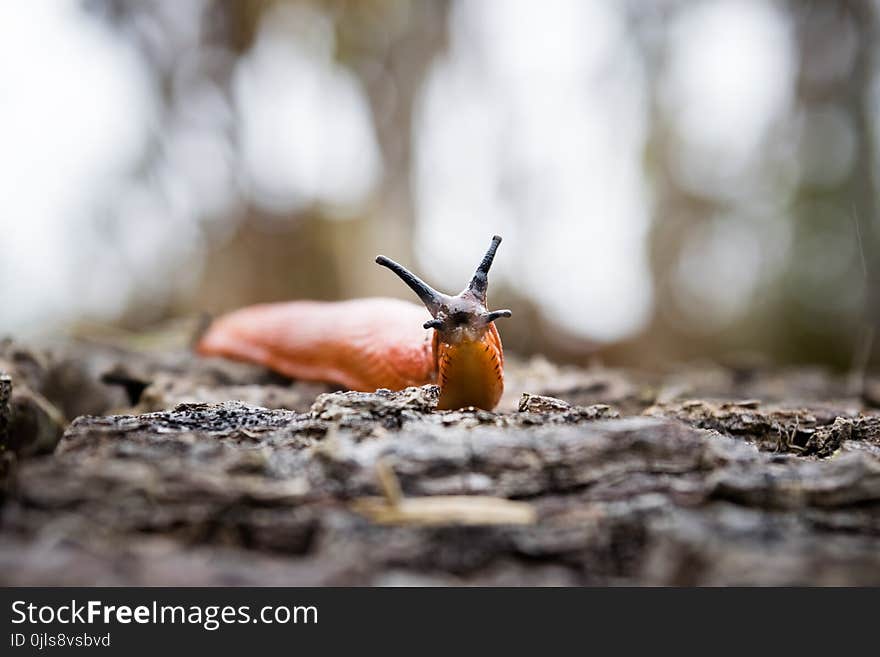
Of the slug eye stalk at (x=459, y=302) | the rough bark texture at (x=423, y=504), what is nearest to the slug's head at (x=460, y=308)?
the slug eye stalk at (x=459, y=302)

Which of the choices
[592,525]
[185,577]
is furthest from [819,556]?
[185,577]

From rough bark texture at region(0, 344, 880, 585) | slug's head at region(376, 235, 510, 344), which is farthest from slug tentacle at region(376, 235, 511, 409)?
rough bark texture at region(0, 344, 880, 585)

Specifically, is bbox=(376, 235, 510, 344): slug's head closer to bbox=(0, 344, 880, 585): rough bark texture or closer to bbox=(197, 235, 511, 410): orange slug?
bbox=(197, 235, 511, 410): orange slug

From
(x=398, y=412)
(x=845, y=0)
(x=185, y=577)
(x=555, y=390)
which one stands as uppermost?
(x=845, y=0)

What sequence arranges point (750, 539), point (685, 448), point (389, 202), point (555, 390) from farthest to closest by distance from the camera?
point (389, 202)
point (555, 390)
point (685, 448)
point (750, 539)

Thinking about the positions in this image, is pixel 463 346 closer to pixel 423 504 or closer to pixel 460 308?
pixel 460 308

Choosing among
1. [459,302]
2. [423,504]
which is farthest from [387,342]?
[423,504]

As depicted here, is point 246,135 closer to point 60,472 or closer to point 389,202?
point 389,202
